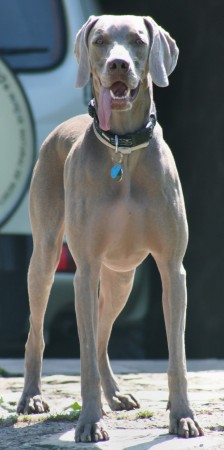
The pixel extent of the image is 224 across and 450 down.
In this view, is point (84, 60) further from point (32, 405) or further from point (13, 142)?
point (13, 142)

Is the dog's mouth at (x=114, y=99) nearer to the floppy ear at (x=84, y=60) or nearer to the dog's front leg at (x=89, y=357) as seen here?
the floppy ear at (x=84, y=60)

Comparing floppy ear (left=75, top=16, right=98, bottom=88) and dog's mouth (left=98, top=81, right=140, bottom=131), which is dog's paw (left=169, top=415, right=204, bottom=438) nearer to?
dog's mouth (left=98, top=81, right=140, bottom=131)

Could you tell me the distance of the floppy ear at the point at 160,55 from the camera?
17.0 ft

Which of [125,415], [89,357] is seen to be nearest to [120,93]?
[89,357]

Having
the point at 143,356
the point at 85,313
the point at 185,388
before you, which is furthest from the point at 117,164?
the point at 143,356

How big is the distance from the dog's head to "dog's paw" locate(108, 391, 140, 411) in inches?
50.7

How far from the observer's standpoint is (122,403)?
226 inches

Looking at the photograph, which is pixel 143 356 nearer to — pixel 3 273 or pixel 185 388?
pixel 3 273

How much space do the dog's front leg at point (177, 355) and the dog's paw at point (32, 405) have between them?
780mm

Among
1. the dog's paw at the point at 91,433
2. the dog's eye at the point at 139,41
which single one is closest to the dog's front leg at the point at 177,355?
the dog's paw at the point at 91,433

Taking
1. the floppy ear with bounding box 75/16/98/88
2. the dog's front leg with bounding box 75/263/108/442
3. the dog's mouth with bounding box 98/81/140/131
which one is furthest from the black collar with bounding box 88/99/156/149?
the dog's front leg with bounding box 75/263/108/442

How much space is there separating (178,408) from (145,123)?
3.75ft

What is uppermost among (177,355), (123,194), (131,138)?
(131,138)

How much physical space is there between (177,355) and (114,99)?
3.39ft
